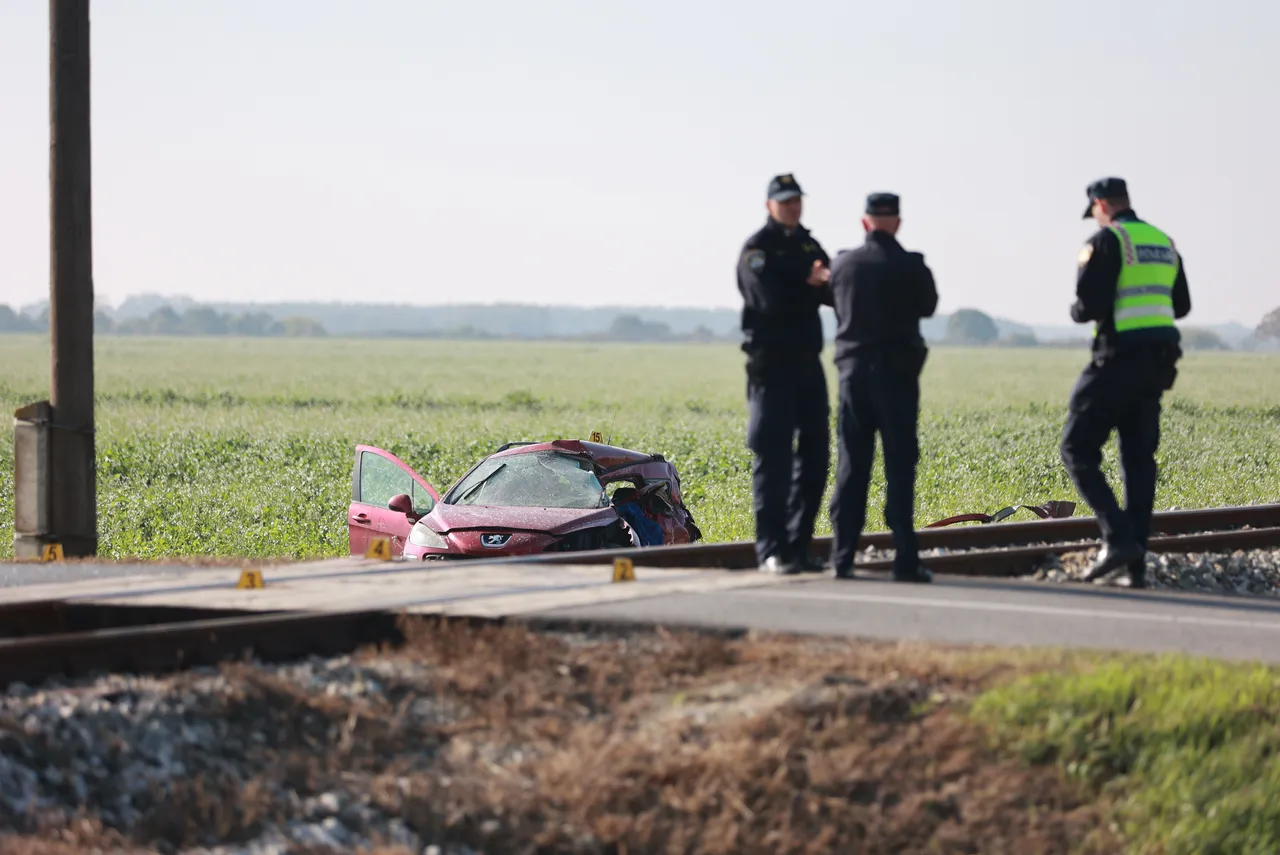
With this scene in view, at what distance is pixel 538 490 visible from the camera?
1340 centimetres

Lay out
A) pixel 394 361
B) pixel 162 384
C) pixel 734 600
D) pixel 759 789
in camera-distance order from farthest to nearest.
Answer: pixel 394 361
pixel 162 384
pixel 734 600
pixel 759 789

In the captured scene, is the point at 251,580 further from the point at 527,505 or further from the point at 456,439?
the point at 456,439

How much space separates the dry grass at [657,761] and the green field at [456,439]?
11748 mm

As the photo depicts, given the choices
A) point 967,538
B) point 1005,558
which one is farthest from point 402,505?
point 1005,558

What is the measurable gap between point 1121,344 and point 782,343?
6.10 feet

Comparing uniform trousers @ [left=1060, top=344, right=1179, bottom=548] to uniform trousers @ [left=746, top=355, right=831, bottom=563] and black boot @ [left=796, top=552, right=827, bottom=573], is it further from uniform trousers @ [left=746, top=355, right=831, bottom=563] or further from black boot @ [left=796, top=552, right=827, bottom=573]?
black boot @ [left=796, top=552, right=827, bottom=573]

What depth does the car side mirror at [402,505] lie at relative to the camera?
43.5ft

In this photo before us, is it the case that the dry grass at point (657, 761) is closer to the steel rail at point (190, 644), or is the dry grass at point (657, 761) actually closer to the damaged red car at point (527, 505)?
the steel rail at point (190, 644)

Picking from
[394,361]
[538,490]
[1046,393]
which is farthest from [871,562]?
[394,361]

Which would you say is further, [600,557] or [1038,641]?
[600,557]

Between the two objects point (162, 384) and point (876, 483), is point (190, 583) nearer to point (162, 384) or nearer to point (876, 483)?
point (876, 483)

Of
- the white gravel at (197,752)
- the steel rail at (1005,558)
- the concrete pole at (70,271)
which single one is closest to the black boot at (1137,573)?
the steel rail at (1005,558)

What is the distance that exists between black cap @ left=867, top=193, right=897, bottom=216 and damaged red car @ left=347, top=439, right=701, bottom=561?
4345 millimetres

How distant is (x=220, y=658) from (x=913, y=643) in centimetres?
280
